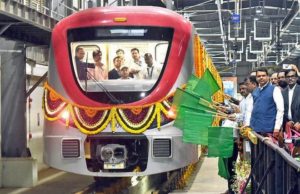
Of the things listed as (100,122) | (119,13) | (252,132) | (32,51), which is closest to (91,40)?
(119,13)

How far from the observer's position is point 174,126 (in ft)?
30.9

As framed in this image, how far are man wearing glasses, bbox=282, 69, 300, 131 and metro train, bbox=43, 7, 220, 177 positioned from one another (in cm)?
184

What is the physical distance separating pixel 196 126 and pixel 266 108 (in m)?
1.21

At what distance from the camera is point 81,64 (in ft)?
32.5

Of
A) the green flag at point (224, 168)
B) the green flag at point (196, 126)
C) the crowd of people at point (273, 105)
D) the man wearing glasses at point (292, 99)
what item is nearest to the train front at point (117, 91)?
the green flag at point (224, 168)

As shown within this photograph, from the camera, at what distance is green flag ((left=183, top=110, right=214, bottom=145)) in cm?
864

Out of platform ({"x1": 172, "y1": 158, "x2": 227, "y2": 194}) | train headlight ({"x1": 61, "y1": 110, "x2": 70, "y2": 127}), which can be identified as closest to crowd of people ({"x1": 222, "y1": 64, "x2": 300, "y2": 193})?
train headlight ({"x1": 61, "y1": 110, "x2": 70, "y2": 127})

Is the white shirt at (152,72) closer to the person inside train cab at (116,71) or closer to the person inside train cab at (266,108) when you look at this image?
the person inside train cab at (116,71)

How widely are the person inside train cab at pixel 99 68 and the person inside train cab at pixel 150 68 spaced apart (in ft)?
2.03

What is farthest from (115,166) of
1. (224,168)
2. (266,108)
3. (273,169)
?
(273,169)

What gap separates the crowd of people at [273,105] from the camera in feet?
25.3

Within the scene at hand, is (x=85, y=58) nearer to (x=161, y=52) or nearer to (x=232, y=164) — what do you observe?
(x=161, y=52)

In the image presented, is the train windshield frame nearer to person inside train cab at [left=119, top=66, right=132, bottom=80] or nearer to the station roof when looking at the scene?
person inside train cab at [left=119, top=66, right=132, bottom=80]

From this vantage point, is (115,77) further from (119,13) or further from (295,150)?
(295,150)
